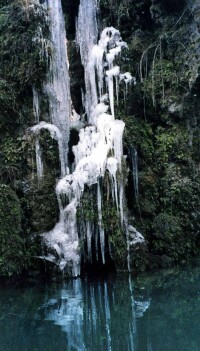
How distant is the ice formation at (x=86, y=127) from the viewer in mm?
8742

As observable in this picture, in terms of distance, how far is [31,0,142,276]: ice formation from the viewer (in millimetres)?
8742

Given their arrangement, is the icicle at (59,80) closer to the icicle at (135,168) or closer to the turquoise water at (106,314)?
the icicle at (135,168)

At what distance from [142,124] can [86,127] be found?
55.9 inches

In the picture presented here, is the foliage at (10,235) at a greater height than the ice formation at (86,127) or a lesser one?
lesser

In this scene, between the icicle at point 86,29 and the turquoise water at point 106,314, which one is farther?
the icicle at point 86,29

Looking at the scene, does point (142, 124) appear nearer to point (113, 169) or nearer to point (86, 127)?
point (86, 127)

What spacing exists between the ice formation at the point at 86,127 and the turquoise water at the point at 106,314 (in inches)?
40.2

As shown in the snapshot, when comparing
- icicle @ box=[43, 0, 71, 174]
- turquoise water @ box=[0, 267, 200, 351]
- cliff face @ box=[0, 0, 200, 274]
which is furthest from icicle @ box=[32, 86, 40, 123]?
turquoise water @ box=[0, 267, 200, 351]

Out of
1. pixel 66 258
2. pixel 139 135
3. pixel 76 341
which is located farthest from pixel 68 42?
pixel 76 341

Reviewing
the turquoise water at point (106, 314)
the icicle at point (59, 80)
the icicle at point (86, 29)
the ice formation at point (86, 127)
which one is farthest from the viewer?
the icicle at point (86, 29)

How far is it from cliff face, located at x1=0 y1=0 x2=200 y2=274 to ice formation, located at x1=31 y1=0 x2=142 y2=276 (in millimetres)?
252

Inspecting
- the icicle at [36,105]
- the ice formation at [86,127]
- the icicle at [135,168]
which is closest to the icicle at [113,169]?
the ice formation at [86,127]

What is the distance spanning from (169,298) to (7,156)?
16.3 feet

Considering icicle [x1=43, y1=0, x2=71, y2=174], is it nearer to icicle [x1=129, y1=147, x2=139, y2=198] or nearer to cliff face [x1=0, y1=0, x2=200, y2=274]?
cliff face [x1=0, y1=0, x2=200, y2=274]
